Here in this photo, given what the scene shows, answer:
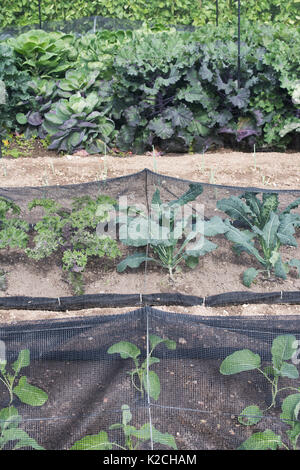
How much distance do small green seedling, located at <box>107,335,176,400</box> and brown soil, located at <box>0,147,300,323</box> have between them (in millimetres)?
932

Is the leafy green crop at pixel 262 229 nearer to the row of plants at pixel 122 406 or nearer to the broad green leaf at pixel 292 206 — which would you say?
the broad green leaf at pixel 292 206

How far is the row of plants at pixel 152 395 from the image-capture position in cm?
221

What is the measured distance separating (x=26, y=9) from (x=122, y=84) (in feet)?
12.9

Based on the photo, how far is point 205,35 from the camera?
19.9 feet

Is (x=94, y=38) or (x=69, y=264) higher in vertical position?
(x=94, y=38)

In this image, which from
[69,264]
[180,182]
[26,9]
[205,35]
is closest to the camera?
[69,264]

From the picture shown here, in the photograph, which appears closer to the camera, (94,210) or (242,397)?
(242,397)

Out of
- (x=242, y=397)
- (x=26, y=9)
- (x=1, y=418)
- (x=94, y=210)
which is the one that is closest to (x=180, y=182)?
(x=94, y=210)

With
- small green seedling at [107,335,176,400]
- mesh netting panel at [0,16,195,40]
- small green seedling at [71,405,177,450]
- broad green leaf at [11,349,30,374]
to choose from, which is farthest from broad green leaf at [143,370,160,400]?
mesh netting panel at [0,16,195,40]

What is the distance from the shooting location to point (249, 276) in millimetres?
3408

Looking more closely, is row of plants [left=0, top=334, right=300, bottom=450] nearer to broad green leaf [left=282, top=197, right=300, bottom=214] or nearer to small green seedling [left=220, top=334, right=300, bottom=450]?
small green seedling [left=220, top=334, right=300, bottom=450]

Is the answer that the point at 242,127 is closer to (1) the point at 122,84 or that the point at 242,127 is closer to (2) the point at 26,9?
(1) the point at 122,84

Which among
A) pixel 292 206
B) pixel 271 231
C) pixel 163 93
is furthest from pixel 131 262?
pixel 163 93

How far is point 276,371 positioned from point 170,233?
4.27ft
